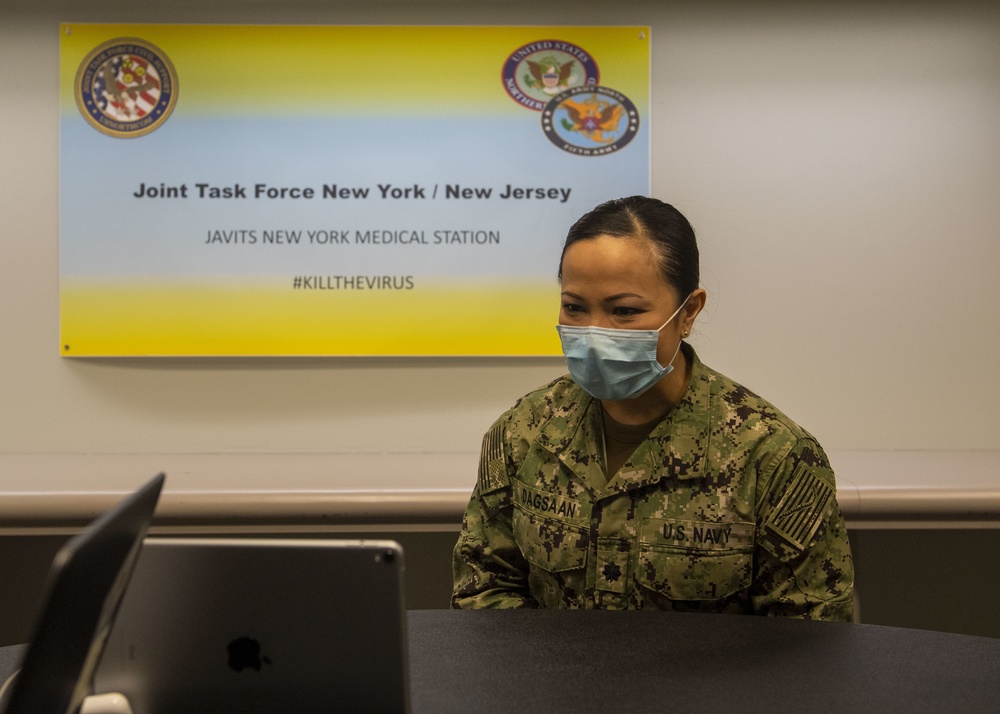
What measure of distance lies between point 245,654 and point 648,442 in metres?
0.86

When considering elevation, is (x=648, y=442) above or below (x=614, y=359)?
below

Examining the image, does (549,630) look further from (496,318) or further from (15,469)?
(15,469)

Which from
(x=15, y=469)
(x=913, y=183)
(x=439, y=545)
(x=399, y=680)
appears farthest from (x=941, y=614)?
(x=15, y=469)

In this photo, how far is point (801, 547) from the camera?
139 centimetres

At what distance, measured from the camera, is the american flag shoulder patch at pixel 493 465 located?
63.1 inches

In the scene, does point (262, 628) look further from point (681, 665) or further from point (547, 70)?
point (547, 70)

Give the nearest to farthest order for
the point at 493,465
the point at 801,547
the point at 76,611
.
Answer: the point at 76,611 < the point at 801,547 < the point at 493,465

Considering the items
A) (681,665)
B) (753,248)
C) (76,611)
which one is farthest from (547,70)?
(76,611)

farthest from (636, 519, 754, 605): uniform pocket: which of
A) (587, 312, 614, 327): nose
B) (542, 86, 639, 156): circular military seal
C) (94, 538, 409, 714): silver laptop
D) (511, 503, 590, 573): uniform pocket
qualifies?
(542, 86, 639, 156): circular military seal

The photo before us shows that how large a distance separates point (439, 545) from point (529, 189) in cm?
109

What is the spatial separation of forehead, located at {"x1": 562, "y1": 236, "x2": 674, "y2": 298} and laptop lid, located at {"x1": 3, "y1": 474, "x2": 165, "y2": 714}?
957mm

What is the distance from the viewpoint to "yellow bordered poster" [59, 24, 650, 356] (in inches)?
93.7

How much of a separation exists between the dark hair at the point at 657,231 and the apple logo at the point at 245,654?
3.13 ft

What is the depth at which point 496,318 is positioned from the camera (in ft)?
8.02
